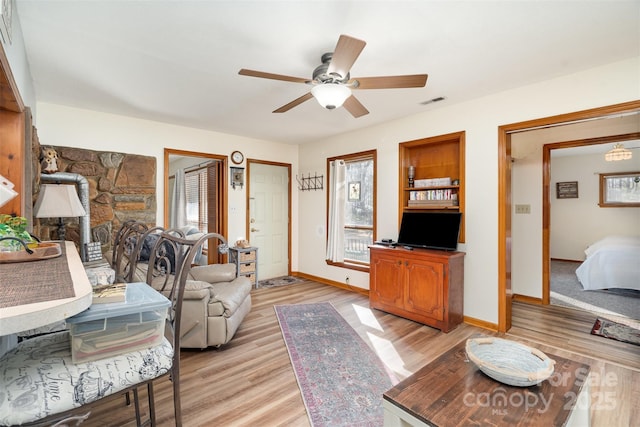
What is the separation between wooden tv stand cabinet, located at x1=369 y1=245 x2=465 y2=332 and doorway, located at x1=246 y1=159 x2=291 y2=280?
89.3 inches

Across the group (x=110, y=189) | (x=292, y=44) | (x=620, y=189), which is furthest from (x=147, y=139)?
(x=620, y=189)

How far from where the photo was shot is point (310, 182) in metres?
5.27

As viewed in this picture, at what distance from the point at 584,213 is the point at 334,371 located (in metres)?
7.19

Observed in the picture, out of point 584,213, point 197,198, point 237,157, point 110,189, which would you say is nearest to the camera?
point 110,189

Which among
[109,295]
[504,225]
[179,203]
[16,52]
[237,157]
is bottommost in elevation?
[109,295]

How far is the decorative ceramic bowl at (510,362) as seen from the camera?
4.04 ft

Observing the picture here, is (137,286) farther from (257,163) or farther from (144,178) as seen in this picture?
(257,163)

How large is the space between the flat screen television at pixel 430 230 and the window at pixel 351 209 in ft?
2.64

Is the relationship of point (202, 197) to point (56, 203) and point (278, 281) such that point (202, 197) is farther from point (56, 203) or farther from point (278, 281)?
point (56, 203)

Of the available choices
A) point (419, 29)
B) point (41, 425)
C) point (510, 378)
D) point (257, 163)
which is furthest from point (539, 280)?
point (41, 425)

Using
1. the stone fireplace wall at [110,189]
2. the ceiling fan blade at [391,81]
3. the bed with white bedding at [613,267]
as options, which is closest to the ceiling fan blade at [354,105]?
the ceiling fan blade at [391,81]

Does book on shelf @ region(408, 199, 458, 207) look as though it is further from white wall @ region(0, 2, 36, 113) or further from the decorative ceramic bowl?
white wall @ region(0, 2, 36, 113)

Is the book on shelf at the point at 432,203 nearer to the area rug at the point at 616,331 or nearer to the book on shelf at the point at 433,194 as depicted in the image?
the book on shelf at the point at 433,194

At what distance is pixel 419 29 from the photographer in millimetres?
1933
